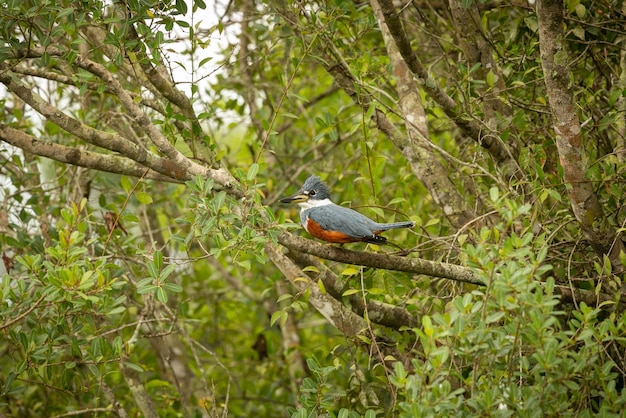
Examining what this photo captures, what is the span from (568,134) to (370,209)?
1.31 metres

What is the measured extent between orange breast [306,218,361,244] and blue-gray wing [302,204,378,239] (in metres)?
0.02

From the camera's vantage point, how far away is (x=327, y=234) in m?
4.00

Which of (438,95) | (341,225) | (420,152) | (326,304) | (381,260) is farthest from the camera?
(420,152)

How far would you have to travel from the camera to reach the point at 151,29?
3904 mm

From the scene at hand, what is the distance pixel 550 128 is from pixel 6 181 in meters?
4.45

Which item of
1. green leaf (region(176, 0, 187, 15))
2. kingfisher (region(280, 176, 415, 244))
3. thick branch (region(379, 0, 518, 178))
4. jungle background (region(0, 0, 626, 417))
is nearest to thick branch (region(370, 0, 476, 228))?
jungle background (region(0, 0, 626, 417))

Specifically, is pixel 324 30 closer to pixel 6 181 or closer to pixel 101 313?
pixel 101 313

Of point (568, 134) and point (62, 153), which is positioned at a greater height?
point (62, 153)

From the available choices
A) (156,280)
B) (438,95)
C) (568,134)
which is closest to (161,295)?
(156,280)

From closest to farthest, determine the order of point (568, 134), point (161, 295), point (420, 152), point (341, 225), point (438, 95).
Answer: point (161, 295)
point (568, 134)
point (341, 225)
point (438, 95)
point (420, 152)

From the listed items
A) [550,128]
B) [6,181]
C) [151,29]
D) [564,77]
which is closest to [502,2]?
[550,128]

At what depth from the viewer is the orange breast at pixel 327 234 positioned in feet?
12.9

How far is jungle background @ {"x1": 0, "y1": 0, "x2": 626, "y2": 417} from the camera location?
292 centimetres

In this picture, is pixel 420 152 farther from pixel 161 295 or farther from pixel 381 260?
pixel 161 295
